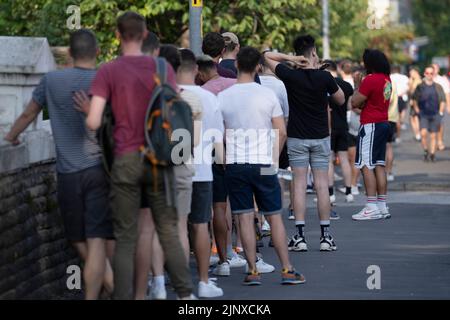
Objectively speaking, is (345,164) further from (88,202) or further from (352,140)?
(88,202)

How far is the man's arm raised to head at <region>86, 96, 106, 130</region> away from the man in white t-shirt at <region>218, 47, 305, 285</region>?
2416 mm

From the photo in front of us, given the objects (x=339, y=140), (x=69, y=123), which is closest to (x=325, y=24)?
(x=339, y=140)

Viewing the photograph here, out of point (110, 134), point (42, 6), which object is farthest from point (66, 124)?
point (42, 6)

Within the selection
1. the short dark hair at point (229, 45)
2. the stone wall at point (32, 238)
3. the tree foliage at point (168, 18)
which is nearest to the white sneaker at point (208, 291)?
the stone wall at point (32, 238)

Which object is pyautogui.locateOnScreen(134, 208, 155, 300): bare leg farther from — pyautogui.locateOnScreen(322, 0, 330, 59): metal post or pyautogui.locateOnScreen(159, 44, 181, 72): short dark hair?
pyautogui.locateOnScreen(322, 0, 330, 59): metal post

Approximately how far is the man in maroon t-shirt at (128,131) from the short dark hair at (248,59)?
6.78ft

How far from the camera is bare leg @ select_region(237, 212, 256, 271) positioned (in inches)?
418

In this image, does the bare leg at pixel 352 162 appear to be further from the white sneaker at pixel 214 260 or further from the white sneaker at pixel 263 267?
the white sneaker at pixel 263 267

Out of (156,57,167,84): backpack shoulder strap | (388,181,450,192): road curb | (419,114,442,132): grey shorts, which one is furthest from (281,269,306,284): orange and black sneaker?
(419,114,442,132): grey shorts

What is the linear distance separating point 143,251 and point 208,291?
123cm

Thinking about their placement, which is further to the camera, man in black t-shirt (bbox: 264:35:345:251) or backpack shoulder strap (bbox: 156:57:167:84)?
man in black t-shirt (bbox: 264:35:345:251)
